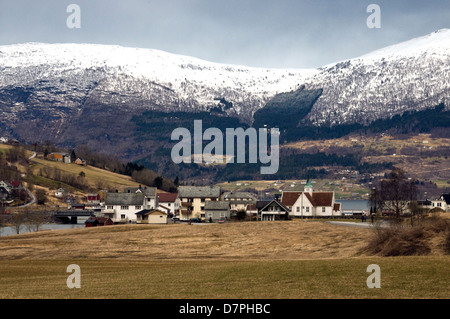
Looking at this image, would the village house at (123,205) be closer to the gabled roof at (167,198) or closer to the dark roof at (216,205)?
the gabled roof at (167,198)

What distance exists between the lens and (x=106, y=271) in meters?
52.5

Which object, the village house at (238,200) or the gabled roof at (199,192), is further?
the village house at (238,200)

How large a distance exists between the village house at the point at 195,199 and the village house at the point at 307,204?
27.2 metres

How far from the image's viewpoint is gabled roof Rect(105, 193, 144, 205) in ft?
550

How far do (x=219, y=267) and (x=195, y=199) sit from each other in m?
123

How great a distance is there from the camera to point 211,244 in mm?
78625

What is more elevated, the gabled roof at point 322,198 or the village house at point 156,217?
the gabled roof at point 322,198

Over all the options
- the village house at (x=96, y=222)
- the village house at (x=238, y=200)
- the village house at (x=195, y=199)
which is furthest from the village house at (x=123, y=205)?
the village house at (x=238, y=200)

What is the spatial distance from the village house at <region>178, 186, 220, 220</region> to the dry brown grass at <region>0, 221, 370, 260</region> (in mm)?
71247

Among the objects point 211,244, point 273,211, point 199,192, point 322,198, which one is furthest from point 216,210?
point 211,244

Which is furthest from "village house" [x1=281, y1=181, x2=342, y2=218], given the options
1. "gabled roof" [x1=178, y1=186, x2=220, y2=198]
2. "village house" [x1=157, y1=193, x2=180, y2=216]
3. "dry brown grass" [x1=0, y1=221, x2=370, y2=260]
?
"dry brown grass" [x1=0, y1=221, x2=370, y2=260]

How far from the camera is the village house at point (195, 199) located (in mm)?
168875

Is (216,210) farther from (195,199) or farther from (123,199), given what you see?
(123,199)

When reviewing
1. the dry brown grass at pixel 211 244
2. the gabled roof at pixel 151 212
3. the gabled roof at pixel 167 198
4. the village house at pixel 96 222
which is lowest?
the village house at pixel 96 222
